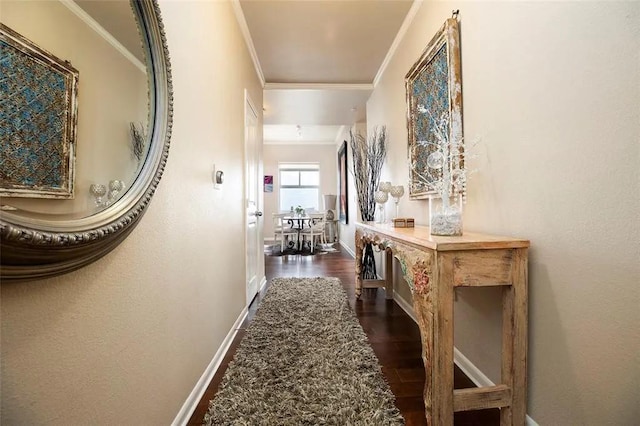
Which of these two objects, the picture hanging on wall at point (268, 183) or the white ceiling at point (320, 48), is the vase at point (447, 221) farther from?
the picture hanging on wall at point (268, 183)

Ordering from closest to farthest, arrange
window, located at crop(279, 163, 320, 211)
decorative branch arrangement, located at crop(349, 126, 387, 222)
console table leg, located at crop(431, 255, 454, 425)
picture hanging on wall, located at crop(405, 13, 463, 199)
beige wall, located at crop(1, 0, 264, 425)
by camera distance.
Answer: beige wall, located at crop(1, 0, 264, 425)
console table leg, located at crop(431, 255, 454, 425)
picture hanging on wall, located at crop(405, 13, 463, 199)
decorative branch arrangement, located at crop(349, 126, 387, 222)
window, located at crop(279, 163, 320, 211)

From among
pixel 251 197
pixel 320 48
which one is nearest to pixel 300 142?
pixel 320 48

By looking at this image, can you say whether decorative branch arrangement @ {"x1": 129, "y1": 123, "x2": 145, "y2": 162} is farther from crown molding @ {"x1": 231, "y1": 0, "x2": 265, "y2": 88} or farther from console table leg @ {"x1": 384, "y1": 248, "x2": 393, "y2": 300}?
console table leg @ {"x1": 384, "y1": 248, "x2": 393, "y2": 300}

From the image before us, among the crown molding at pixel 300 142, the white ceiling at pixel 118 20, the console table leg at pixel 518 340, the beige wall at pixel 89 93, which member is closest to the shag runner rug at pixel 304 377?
the console table leg at pixel 518 340

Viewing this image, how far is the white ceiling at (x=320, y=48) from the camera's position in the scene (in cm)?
238

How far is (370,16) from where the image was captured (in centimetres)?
247

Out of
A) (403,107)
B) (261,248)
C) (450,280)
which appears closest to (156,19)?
(450,280)

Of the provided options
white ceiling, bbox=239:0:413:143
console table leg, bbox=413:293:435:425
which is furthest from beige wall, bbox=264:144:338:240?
console table leg, bbox=413:293:435:425

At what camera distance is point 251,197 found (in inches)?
119

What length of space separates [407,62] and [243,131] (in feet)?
5.29

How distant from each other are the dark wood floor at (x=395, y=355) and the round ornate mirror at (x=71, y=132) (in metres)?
1.11

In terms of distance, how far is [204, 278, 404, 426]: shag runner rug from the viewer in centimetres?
129

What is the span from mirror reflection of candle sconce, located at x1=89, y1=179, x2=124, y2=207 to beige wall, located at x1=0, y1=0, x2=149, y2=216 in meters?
0.01

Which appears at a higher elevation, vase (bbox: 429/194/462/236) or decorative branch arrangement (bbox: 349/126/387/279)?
decorative branch arrangement (bbox: 349/126/387/279)
